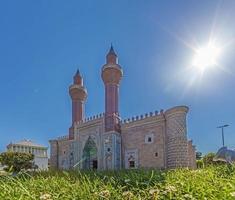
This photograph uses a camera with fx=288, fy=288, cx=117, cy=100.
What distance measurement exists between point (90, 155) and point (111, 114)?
579 cm

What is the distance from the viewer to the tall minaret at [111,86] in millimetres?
33594

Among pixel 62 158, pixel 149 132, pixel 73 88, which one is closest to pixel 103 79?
pixel 73 88

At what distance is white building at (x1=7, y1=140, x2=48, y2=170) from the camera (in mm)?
63266

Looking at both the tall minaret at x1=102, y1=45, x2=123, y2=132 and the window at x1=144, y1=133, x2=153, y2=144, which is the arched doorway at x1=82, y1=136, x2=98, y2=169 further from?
the window at x1=144, y1=133, x2=153, y2=144

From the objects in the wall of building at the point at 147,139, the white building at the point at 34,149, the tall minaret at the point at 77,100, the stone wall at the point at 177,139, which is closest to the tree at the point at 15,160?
the wall of building at the point at 147,139

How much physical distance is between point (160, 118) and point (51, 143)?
19.4 meters

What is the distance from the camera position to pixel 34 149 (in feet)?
219

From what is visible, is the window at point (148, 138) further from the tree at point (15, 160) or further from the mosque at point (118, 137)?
the tree at point (15, 160)

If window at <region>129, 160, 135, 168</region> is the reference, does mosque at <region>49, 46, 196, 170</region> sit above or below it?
above

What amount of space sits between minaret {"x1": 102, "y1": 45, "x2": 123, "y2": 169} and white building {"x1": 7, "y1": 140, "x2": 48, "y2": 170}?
112ft

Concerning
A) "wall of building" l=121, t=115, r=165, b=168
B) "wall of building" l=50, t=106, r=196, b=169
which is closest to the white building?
"wall of building" l=50, t=106, r=196, b=169

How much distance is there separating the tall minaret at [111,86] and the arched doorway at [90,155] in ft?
10.8

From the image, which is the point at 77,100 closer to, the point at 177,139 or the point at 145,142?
the point at 145,142

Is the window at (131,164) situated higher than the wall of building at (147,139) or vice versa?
the wall of building at (147,139)
